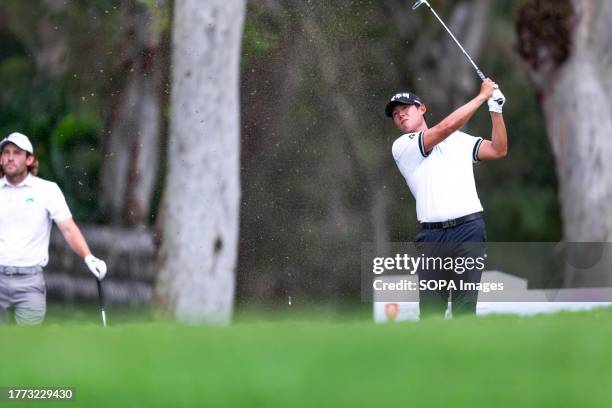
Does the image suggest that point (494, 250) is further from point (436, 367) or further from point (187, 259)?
point (436, 367)

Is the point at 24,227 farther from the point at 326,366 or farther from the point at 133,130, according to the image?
the point at 133,130

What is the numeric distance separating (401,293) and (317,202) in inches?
367

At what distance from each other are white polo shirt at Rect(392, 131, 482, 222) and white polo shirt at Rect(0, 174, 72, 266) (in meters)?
2.21

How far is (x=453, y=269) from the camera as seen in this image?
8523 millimetres

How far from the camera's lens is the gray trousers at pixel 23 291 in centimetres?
889

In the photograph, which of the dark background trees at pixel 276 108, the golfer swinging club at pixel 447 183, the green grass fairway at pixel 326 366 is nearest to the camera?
the green grass fairway at pixel 326 366

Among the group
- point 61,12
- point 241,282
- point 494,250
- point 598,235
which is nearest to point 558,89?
point 598,235

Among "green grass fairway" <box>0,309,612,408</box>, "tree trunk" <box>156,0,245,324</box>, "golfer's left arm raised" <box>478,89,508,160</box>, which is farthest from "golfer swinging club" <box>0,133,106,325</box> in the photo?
"tree trunk" <box>156,0,245,324</box>

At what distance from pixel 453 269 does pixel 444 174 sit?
1.98 feet

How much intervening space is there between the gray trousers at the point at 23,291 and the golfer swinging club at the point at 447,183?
238 cm

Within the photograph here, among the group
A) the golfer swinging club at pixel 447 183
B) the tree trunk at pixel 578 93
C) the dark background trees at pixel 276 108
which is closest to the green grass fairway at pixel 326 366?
the golfer swinging club at pixel 447 183

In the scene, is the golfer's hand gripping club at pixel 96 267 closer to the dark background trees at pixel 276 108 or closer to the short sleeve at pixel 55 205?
the short sleeve at pixel 55 205

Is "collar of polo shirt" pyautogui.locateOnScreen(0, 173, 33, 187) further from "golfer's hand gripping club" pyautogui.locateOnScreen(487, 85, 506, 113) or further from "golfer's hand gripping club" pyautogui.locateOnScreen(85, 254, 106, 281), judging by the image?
"golfer's hand gripping club" pyautogui.locateOnScreen(487, 85, 506, 113)

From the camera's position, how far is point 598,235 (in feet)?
58.4
